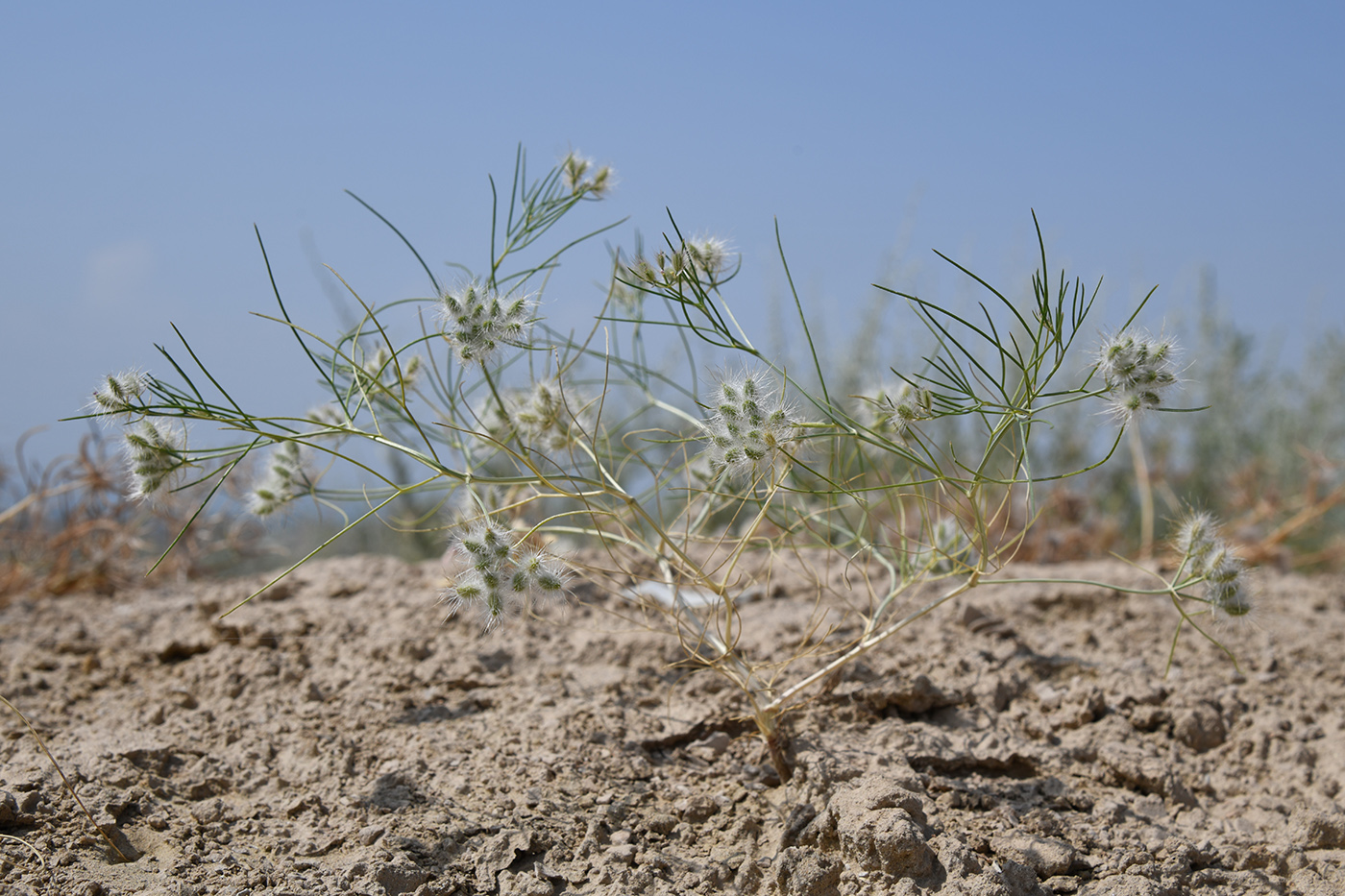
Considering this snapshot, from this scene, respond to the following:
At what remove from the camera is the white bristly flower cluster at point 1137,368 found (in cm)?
151

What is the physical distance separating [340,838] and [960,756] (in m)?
1.24

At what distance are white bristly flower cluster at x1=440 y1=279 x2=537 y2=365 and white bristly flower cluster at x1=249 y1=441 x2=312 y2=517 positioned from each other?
1.91 ft

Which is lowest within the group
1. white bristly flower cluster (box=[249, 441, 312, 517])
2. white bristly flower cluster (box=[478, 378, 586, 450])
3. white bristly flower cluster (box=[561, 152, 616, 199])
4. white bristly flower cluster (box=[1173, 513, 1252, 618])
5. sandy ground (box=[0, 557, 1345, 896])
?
sandy ground (box=[0, 557, 1345, 896])

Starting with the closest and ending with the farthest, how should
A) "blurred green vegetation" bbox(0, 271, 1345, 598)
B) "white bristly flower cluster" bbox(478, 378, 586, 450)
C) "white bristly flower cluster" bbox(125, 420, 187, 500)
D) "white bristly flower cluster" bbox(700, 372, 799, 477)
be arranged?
"white bristly flower cluster" bbox(700, 372, 799, 477)
"white bristly flower cluster" bbox(125, 420, 187, 500)
"white bristly flower cluster" bbox(478, 378, 586, 450)
"blurred green vegetation" bbox(0, 271, 1345, 598)

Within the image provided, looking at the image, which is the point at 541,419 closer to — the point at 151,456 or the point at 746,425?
the point at 746,425

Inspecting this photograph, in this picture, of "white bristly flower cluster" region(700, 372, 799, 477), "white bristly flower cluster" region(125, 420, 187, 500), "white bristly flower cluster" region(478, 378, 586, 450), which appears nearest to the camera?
"white bristly flower cluster" region(700, 372, 799, 477)

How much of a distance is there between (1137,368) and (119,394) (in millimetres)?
1723

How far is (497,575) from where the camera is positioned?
151 centimetres

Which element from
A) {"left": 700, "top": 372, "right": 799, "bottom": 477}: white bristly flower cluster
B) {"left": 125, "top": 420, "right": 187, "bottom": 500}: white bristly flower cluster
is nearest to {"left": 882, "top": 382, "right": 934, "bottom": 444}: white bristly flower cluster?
{"left": 700, "top": 372, "right": 799, "bottom": 477}: white bristly flower cluster

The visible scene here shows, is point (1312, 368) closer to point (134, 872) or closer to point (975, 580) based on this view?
point (975, 580)

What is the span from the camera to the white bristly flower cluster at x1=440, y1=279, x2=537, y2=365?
5.33ft

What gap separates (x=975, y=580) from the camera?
1691mm

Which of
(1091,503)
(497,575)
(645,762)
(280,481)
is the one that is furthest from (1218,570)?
(1091,503)

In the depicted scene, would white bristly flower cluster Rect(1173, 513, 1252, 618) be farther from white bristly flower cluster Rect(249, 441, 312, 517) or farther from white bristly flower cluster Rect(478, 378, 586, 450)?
white bristly flower cluster Rect(249, 441, 312, 517)
